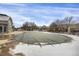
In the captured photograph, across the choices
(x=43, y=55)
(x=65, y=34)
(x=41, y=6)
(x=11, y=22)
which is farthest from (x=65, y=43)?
(x=11, y=22)

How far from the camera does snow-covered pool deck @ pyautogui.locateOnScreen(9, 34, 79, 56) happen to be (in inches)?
60.0

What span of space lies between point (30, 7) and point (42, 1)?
4.6 inches

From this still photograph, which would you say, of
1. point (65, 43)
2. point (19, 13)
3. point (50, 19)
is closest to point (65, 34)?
point (65, 43)

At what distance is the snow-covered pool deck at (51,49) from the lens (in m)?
1.52

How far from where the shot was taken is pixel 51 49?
5.02ft

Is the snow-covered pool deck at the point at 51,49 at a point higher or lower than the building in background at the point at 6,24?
lower

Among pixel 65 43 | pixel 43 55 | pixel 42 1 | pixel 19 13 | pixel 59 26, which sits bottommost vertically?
pixel 43 55

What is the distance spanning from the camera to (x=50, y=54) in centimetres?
153

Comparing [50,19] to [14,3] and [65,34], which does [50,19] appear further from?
[14,3]

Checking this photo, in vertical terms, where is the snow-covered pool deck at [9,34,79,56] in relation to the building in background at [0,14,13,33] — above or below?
below

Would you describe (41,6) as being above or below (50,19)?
above

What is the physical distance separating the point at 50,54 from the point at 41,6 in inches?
16.4

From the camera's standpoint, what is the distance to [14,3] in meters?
1.56

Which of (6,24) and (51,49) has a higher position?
(6,24)
